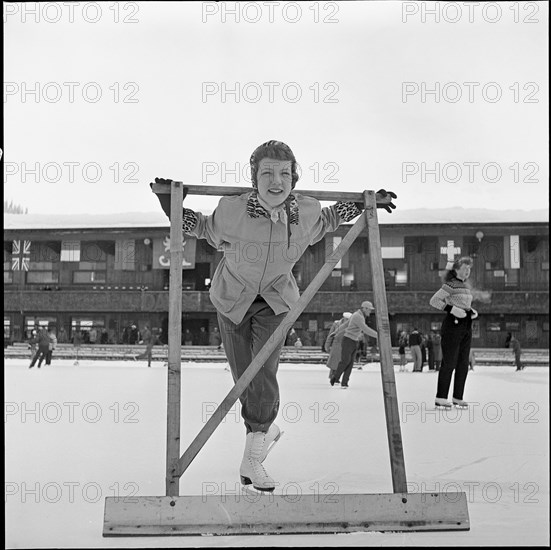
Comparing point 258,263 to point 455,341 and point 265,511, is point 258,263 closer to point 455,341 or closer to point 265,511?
point 265,511

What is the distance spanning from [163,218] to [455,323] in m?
17.0

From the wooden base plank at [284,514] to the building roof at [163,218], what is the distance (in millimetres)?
17498

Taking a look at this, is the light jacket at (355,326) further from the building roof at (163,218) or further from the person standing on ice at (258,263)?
the building roof at (163,218)

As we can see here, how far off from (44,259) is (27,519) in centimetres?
2006

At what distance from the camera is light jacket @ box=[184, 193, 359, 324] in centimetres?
262

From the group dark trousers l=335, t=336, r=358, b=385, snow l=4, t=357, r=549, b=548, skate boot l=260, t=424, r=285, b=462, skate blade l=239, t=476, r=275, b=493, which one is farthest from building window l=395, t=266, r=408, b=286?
skate blade l=239, t=476, r=275, b=493

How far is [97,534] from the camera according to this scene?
2010mm

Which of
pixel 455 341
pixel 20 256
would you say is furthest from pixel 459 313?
pixel 20 256

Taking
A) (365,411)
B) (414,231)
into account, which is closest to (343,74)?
(414,231)

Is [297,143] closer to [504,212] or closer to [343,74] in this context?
[343,74]

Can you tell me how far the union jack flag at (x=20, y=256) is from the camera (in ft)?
70.1

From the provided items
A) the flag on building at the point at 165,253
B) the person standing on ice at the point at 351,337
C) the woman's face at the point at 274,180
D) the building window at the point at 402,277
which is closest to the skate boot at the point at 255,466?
the woman's face at the point at 274,180

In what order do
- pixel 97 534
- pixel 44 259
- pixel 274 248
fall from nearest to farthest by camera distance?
1. pixel 97 534
2. pixel 274 248
3. pixel 44 259

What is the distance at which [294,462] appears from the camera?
3.13 metres
